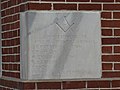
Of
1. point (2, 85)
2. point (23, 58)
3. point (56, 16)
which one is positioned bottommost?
point (2, 85)

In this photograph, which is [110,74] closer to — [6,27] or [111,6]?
[111,6]

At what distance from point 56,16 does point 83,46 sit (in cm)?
42

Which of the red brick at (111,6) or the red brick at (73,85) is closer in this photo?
the red brick at (73,85)

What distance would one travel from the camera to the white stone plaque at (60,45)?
459cm

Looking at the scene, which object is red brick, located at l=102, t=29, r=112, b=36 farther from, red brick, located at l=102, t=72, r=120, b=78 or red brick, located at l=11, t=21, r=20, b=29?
red brick, located at l=11, t=21, r=20, b=29

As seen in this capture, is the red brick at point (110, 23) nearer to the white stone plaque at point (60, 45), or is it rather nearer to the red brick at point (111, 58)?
the white stone plaque at point (60, 45)

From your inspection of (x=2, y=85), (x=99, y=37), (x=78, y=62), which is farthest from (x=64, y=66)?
(x=2, y=85)

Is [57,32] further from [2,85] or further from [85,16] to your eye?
[2,85]

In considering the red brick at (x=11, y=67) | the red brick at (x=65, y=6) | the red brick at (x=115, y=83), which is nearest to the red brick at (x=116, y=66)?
the red brick at (x=115, y=83)

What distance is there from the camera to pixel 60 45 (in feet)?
15.2

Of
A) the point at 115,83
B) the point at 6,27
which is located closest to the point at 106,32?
the point at 115,83

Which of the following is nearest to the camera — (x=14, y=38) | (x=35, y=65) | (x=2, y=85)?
(x=35, y=65)

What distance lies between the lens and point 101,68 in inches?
186

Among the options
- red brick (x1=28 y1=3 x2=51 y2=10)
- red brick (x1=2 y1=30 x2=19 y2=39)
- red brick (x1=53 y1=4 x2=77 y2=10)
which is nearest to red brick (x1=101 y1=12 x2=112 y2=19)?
red brick (x1=53 y1=4 x2=77 y2=10)
